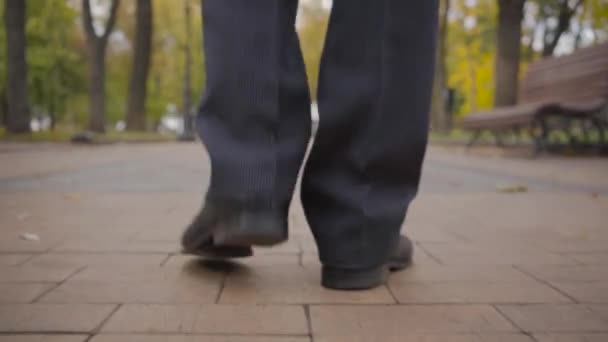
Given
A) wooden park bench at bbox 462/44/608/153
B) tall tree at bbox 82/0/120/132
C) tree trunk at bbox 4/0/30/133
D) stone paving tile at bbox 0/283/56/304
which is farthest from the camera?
tall tree at bbox 82/0/120/132

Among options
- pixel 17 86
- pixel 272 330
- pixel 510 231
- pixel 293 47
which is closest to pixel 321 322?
pixel 272 330

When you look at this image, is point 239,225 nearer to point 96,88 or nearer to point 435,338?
point 435,338

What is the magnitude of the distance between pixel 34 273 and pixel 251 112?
83cm

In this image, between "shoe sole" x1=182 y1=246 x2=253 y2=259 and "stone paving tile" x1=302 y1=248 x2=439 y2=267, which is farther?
"stone paving tile" x1=302 y1=248 x2=439 y2=267

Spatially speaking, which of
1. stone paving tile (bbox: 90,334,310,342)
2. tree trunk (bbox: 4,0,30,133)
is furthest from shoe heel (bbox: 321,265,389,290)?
tree trunk (bbox: 4,0,30,133)

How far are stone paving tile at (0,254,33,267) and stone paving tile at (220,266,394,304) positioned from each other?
2.29 feet

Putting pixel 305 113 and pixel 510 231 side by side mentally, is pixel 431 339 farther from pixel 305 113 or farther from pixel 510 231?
pixel 510 231

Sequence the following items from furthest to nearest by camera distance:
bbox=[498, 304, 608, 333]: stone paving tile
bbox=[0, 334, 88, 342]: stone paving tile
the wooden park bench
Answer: the wooden park bench → bbox=[498, 304, 608, 333]: stone paving tile → bbox=[0, 334, 88, 342]: stone paving tile

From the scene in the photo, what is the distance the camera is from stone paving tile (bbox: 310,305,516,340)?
1.25 m

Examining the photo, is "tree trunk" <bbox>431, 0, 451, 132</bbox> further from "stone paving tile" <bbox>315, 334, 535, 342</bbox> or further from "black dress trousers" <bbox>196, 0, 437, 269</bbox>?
"stone paving tile" <bbox>315, 334, 535, 342</bbox>

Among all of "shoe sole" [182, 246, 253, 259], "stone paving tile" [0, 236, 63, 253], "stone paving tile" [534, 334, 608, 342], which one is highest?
"shoe sole" [182, 246, 253, 259]

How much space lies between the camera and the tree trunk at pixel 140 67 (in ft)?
55.5

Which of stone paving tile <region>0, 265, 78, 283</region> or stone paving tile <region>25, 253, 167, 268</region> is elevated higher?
stone paving tile <region>0, 265, 78, 283</region>

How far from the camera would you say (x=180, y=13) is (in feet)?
94.1
